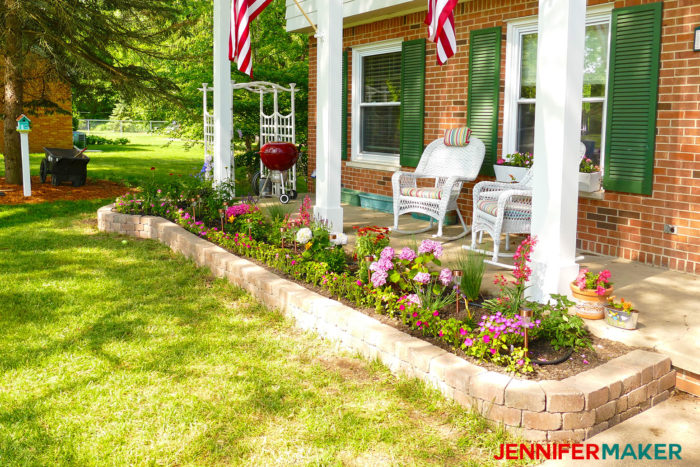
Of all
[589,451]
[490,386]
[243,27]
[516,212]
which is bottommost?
[589,451]

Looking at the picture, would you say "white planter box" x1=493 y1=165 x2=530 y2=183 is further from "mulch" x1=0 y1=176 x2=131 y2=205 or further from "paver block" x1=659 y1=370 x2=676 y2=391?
"mulch" x1=0 y1=176 x2=131 y2=205

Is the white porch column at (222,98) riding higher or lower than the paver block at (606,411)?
higher

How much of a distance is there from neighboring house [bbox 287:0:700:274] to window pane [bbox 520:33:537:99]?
0.04ft

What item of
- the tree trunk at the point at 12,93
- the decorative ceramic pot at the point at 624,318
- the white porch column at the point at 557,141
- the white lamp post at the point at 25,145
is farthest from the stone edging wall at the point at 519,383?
the tree trunk at the point at 12,93

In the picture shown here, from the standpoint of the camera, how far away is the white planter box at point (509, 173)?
5.80 metres

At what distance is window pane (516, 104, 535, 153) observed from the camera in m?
6.38

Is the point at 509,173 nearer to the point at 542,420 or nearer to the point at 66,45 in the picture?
the point at 542,420

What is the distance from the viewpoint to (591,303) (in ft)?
11.6

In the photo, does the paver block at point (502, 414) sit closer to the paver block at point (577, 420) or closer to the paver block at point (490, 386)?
the paver block at point (490, 386)

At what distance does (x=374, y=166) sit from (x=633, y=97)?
3884 millimetres

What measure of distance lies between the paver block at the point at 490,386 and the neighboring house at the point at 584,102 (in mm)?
2820

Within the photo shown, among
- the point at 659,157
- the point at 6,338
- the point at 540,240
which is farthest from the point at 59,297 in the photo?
the point at 659,157

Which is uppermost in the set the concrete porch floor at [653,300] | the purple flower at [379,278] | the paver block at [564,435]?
the purple flower at [379,278]

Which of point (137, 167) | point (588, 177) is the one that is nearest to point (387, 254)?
point (588, 177)
